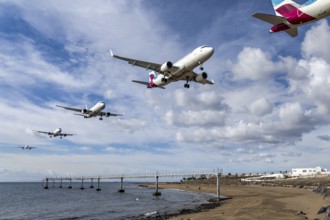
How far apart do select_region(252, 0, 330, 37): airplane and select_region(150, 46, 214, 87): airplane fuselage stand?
1517cm

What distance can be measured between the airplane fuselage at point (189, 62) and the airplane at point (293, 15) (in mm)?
15166

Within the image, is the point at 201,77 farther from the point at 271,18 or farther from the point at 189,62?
the point at 271,18

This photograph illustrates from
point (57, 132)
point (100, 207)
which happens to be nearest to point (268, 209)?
point (100, 207)

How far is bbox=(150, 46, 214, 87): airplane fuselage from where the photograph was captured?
148 feet

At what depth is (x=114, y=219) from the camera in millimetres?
53938

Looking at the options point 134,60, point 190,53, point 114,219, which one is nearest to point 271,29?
point 190,53

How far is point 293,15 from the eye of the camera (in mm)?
26922

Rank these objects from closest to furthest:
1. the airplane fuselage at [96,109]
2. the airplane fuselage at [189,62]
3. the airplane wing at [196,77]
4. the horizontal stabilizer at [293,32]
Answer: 1. the horizontal stabilizer at [293,32]
2. the airplane fuselage at [189,62]
3. the airplane wing at [196,77]
4. the airplane fuselage at [96,109]

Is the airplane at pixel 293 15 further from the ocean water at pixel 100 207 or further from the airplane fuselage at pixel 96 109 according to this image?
the airplane fuselage at pixel 96 109

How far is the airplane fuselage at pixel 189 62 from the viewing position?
4512 centimetres

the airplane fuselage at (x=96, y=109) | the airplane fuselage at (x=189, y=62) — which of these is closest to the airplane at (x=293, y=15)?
the airplane fuselage at (x=189, y=62)

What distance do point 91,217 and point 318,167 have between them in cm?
13133

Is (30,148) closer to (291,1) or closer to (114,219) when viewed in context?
(114,219)

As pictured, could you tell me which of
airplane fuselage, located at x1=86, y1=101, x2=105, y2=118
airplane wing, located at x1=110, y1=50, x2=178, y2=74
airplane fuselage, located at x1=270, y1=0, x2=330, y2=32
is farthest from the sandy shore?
airplane fuselage, located at x1=86, y1=101, x2=105, y2=118
